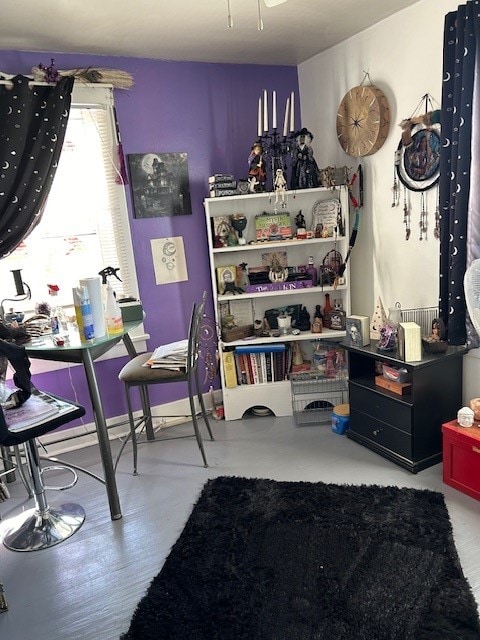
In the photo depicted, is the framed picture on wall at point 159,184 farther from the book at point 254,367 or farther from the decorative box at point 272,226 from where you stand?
the book at point 254,367

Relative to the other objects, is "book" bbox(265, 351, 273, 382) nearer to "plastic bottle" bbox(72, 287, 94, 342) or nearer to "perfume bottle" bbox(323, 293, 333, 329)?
"perfume bottle" bbox(323, 293, 333, 329)

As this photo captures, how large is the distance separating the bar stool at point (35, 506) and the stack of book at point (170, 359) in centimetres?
56

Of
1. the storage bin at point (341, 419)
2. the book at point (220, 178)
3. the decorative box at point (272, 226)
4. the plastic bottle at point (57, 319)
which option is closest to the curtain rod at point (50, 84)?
the book at point (220, 178)

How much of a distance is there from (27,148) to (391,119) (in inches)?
81.1

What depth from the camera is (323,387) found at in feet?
10.5

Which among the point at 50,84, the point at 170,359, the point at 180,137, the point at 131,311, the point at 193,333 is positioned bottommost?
the point at 170,359

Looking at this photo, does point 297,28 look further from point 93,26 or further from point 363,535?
point 363,535

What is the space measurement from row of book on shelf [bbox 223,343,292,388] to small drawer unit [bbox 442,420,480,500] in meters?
1.19

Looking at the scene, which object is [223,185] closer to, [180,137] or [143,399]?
[180,137]

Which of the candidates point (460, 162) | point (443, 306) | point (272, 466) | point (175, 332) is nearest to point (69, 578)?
point (272, 466)

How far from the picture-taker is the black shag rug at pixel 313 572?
1608 mm

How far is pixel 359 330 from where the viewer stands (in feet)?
9.09

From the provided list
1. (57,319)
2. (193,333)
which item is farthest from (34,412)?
(193,333)

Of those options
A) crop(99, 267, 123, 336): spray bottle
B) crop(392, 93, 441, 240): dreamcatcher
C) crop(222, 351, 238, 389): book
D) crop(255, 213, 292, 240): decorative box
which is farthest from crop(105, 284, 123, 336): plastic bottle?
crop(392, 93, 441, 240): dreamcatcher
